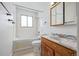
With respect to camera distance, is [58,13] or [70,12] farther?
[58,13]

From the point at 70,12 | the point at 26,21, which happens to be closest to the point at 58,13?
the point at 70,12

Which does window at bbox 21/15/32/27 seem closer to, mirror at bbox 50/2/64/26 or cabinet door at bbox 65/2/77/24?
mirror at bbox 50/2/64/26

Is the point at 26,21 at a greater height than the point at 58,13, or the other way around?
the point at 58,13

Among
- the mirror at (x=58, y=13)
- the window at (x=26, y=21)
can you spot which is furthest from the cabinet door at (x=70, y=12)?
the window at (x=26, y=21)

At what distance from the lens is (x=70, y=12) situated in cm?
192

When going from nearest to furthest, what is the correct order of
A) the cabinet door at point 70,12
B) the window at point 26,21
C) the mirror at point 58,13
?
the cabinet door at point 70,12, the mirror at point 58,13, the window at point 26,21

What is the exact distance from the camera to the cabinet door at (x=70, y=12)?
1810 mm

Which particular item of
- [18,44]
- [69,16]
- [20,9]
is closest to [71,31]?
[69,16]

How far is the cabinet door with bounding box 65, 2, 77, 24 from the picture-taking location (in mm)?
1810

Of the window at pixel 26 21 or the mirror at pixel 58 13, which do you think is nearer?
the mirror at pixel 58 13

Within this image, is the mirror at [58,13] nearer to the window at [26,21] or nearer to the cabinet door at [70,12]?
the cabinet door at [70,12]

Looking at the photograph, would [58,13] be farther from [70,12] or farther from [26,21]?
[26,21]

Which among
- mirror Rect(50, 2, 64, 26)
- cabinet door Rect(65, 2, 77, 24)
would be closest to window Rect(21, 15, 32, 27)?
mirror Rect(50, 2, 64, 26)

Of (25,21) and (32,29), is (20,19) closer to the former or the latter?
(25,21)
